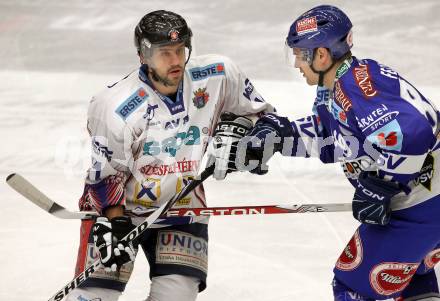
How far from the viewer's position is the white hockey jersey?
3498 mm

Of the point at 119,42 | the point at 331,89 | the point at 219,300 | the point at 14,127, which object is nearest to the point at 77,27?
the point at 119,42

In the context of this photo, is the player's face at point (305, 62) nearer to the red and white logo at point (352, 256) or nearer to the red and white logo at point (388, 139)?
the red and white logo at point (388, 139)

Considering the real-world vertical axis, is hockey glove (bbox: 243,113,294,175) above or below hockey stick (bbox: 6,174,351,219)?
above

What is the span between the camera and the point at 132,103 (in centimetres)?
350

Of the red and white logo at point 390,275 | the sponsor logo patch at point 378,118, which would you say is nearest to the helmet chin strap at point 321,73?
the sponsor logo patch at point 378,118

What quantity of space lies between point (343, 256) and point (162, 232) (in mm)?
677

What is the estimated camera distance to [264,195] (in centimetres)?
511

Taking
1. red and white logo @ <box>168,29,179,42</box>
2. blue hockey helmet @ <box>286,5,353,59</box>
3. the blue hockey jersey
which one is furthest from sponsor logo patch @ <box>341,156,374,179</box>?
red and white logo @ <box>168,29,179,42</box>

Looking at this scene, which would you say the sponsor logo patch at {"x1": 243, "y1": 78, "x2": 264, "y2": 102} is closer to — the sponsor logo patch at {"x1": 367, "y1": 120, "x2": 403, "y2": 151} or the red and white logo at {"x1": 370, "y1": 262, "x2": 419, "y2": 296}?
the sponsor logo patch at {"x1": 367, "y1": 120, "x2": 403, "y2": 151}

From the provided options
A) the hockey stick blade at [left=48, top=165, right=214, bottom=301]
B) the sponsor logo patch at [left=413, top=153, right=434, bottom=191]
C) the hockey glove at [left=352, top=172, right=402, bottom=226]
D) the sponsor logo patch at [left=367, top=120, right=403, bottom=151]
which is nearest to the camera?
the sponsor logo patch at [left=367, top=120, right=403, bottom=151]

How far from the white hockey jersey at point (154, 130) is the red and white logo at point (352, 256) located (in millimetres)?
605

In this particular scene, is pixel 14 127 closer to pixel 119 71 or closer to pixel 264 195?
pixel 119 71

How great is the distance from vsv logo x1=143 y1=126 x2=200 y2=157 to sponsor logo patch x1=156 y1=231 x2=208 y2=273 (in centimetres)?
32

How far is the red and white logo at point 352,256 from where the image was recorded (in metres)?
3.51
